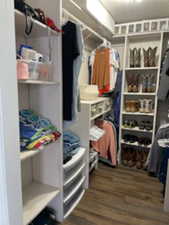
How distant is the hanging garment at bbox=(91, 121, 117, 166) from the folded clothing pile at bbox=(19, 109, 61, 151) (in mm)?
1239

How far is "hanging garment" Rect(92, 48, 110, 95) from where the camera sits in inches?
92.6

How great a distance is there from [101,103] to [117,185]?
1.12 metres

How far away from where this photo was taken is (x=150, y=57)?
2457 millimetres

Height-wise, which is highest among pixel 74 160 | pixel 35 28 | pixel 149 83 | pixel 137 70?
pixel 35 28

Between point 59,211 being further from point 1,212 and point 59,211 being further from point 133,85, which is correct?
point 133,85

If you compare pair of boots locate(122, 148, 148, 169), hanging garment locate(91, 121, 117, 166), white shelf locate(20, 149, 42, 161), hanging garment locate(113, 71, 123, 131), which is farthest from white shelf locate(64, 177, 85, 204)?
hanging garment locate(113, 71, 123, 131)

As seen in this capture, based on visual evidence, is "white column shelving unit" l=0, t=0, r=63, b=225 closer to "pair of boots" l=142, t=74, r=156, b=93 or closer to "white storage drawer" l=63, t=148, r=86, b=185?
"white storage drawer" l=63, t=148, r=86, b=185

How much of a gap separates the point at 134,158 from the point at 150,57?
1.57m

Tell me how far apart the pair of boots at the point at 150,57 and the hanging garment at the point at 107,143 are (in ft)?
3.50

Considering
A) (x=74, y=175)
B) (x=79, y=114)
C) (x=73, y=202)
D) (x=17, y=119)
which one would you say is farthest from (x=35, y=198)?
(x=79, y=114)

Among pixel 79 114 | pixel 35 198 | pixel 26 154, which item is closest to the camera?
pixel 26 154

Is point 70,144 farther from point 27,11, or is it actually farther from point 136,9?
point 136,9

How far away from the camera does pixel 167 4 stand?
2049mm

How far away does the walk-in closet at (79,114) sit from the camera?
36.7 inches
